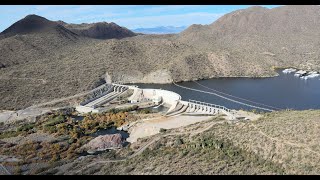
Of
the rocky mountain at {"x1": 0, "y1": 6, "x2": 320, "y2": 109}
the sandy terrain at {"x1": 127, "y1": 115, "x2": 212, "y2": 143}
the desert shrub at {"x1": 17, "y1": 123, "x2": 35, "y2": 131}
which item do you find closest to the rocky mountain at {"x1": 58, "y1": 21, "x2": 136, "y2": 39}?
the rocky mountain at {"x1": 0, "y1": 6, "x2": 320, "y2": 109}

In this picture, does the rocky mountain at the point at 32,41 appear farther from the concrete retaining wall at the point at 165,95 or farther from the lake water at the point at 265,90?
the concrete retaining wall at the point at 165,95

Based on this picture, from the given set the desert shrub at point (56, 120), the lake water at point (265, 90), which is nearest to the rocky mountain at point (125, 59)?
the lake water at point (265, 90)

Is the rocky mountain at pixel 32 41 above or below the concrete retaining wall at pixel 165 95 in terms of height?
above

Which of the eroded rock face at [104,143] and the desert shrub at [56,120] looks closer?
the eroded rock face at [104,143]

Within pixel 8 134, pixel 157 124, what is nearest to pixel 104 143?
pixel 157 124

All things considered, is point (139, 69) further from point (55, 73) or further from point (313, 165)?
point (313, 165)

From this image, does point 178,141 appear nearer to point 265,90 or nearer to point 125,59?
point 265,90
